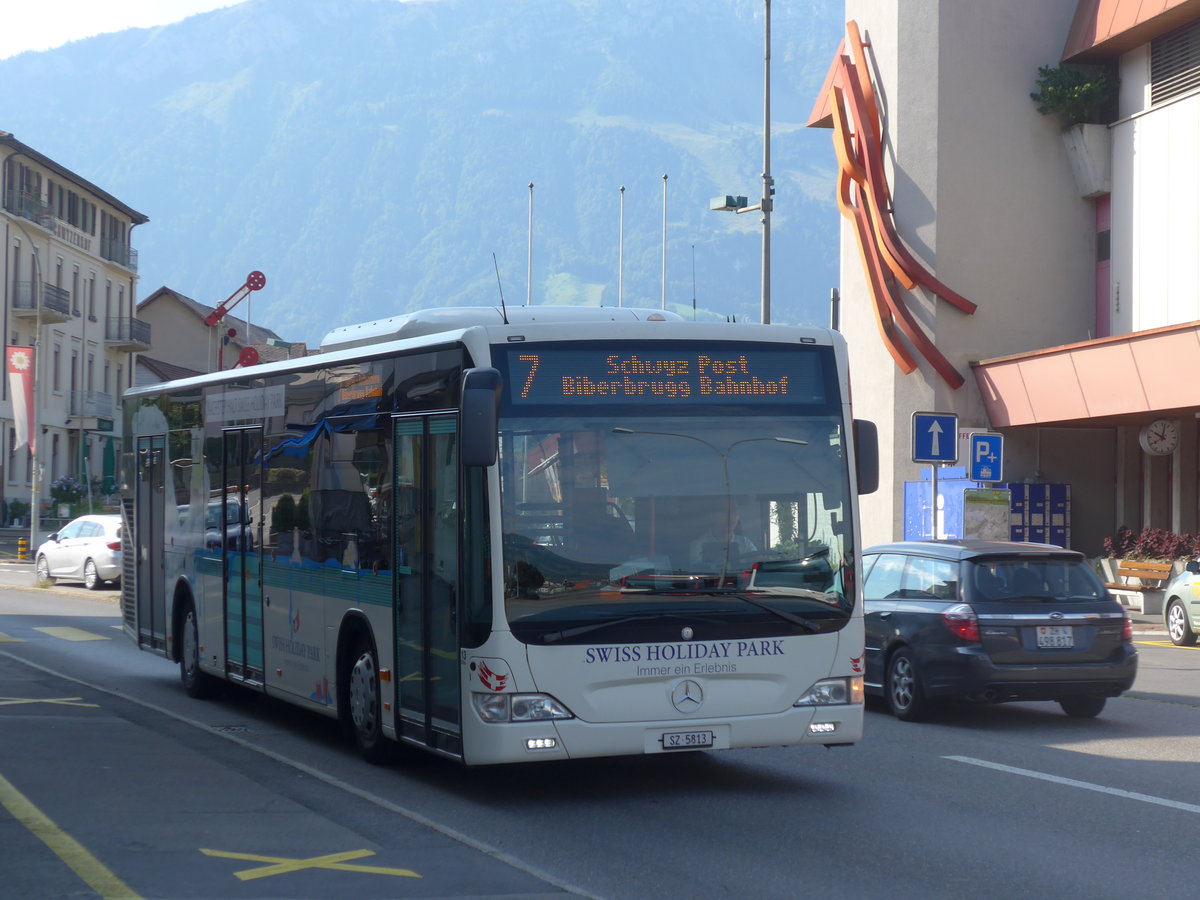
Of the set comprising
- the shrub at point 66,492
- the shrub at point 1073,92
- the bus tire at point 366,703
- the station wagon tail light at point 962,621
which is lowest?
the bus tire at point 366,703

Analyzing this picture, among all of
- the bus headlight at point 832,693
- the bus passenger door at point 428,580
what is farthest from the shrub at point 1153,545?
the bus passenger door at point 428,580

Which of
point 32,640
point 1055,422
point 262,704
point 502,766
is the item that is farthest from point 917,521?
point 502,766

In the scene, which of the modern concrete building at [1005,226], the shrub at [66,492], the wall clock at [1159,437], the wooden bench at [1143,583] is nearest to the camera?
the wooden bench at [1143,583]

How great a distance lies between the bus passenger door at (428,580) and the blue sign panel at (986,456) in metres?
15.6

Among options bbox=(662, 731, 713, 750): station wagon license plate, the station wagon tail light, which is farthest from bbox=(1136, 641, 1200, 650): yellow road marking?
bbox=(662, 731, 713, 750): station wagon license plate

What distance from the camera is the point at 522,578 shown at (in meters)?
8.99

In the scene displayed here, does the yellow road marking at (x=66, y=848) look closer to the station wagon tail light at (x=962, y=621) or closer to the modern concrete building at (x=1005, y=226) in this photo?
the station wagon tail light at (x=962, y=621)

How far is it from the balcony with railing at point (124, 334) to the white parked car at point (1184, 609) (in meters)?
64.1

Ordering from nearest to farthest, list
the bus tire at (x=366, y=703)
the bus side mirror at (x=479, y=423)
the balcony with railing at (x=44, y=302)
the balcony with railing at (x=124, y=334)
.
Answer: the bus side mirror at (x=479, y=423)
the bus tire at (x=366, y=703)
the balcony with railing at (x=44, y=302)
the balcony with railing at (x=124, y=334)

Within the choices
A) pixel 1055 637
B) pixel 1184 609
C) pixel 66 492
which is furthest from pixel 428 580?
pixel 66 492

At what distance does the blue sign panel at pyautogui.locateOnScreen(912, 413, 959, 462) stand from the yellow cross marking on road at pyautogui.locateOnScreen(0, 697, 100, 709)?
11993mm

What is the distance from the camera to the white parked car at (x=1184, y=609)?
73.8ft

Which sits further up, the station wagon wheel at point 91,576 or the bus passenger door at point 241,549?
the bus passenger door at point 241,549

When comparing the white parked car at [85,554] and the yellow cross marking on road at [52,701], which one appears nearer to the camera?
the yellow cross marking on road at [52,701]
